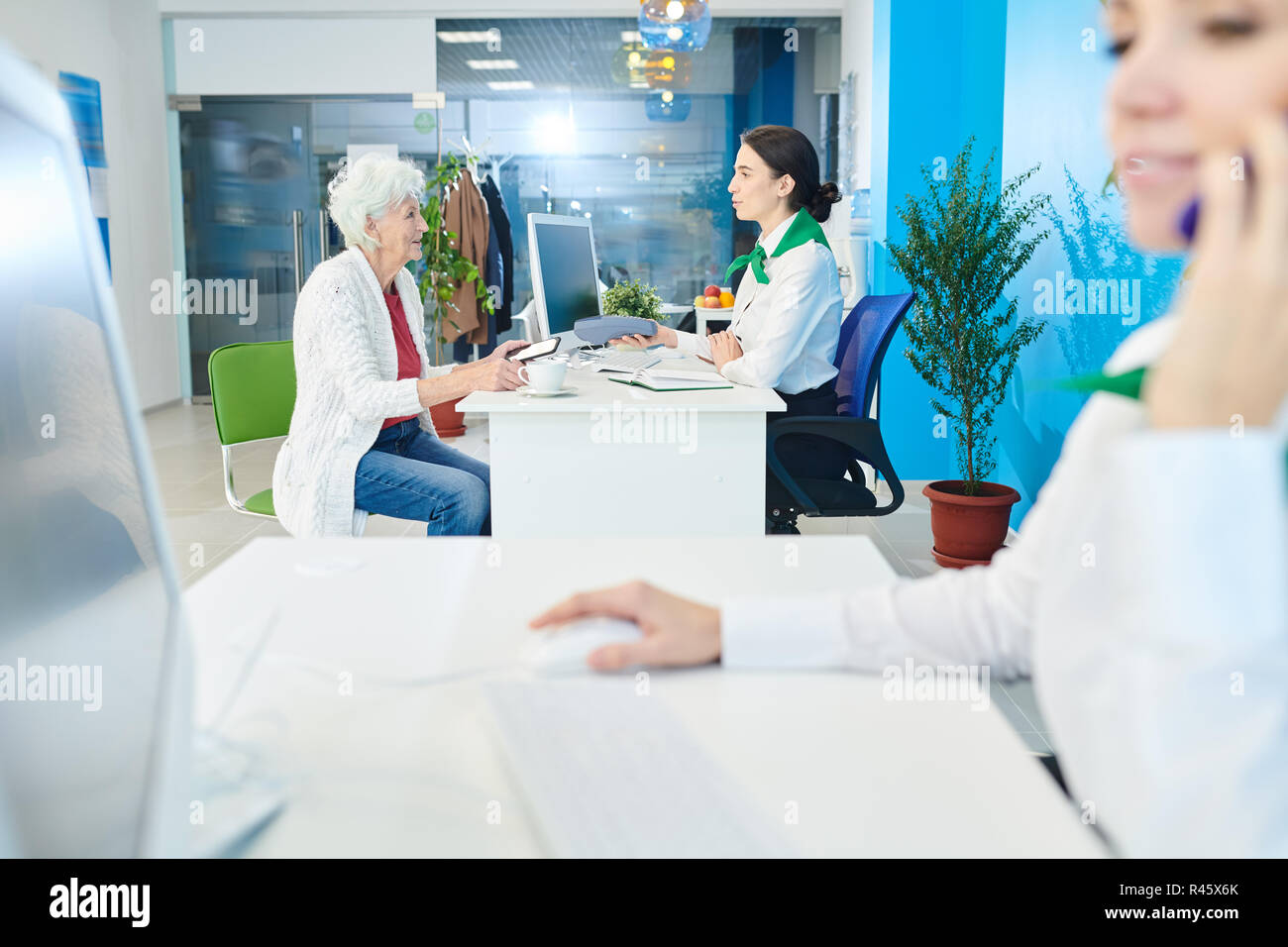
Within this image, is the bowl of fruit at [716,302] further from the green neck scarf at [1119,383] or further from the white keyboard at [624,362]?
the green neck scarf at [1119,383]

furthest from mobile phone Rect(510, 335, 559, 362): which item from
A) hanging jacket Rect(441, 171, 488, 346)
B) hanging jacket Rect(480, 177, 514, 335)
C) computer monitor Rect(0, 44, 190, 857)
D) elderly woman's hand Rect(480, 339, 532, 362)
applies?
hanging jacket Rect(480, 177, 514, 335)

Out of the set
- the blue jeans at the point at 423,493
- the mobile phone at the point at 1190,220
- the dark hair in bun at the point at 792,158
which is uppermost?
the dark hair in bun at the point at 792,158

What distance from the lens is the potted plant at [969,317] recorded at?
3.71m

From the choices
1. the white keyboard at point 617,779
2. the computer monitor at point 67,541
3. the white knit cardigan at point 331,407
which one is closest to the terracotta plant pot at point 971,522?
the white knit cardigan at point 331,407

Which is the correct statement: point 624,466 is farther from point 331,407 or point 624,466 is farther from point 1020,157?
point 1020,157

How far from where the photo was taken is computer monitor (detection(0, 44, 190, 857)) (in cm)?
50

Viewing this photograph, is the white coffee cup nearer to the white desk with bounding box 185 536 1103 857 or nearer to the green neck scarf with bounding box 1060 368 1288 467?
the white desk with bounding box 185 536 1103 857

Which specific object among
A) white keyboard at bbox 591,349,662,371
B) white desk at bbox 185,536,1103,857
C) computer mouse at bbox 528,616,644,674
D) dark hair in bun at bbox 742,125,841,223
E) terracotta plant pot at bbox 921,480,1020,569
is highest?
dark hair in bun at bbox 742,125,841,223

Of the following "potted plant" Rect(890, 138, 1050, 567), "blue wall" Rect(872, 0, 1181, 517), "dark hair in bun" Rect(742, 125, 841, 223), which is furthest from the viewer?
"potted plant" Rect(890, 138, 1050, 567)

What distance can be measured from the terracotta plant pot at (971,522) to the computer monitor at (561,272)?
4.83ft

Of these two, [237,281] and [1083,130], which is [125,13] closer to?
[237,281]

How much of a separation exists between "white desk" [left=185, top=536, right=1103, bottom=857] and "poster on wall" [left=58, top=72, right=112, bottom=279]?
21.5 ft

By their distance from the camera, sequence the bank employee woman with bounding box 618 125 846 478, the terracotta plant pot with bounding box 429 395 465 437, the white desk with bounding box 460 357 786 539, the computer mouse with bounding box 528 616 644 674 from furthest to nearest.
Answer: the terracotta plant pot with bounding box 429 395 465 437
the bank employee woman with bounding box 618 125 846 478
the white desk with bounding box 460 357 786 539
the computer mouse with bounding box 528 616 644 674
